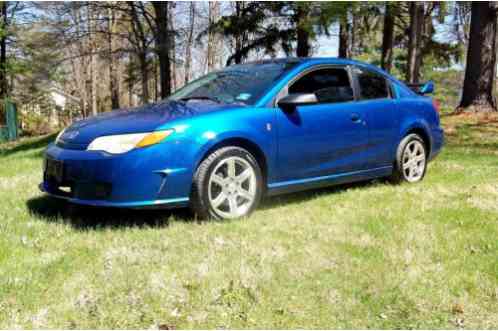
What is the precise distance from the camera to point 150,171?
13.3 feet

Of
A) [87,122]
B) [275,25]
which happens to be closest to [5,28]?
[275,25]

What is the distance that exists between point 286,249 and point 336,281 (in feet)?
2.02

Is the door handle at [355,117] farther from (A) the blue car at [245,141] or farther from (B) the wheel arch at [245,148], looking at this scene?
(B) the wheel arch at [245,148]

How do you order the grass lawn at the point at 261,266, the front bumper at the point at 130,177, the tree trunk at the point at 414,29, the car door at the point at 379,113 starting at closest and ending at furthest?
the grass lawn at the point at 261,266 → the front bumper at the point at 130,177 → the car door at the point at 379,113 → the tree trunk at the point at 414,29

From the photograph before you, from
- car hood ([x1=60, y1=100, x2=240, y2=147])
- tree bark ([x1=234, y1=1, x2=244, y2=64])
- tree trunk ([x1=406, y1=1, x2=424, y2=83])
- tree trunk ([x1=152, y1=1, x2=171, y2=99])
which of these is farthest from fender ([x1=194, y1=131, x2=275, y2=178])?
tree trunk ([x1=406, y1=1, x2=424, y2=83])

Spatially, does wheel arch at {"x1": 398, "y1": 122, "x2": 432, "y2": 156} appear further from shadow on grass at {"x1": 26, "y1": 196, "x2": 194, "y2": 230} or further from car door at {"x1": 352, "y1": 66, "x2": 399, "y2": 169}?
shadow on grass at {"x1": 26, "y1": 196, "x2": 194, "y2": 230}

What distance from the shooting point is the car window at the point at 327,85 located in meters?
5.12

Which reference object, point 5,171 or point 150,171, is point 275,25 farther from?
point 150,171

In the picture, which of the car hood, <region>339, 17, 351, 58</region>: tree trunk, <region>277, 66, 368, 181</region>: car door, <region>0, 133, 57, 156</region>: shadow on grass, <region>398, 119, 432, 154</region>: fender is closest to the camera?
the car hood

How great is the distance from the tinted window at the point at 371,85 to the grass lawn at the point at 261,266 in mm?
1170

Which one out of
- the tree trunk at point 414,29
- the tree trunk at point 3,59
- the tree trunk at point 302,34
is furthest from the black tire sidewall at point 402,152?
the tree trunk at point 3,59

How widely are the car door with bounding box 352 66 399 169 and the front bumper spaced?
7.56ft

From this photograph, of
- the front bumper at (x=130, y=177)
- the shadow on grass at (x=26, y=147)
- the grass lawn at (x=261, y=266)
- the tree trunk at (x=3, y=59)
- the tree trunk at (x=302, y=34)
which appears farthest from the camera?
the tree trunk at (x=3, y=59)

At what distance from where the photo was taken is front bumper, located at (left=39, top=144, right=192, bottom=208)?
4.01 metres
